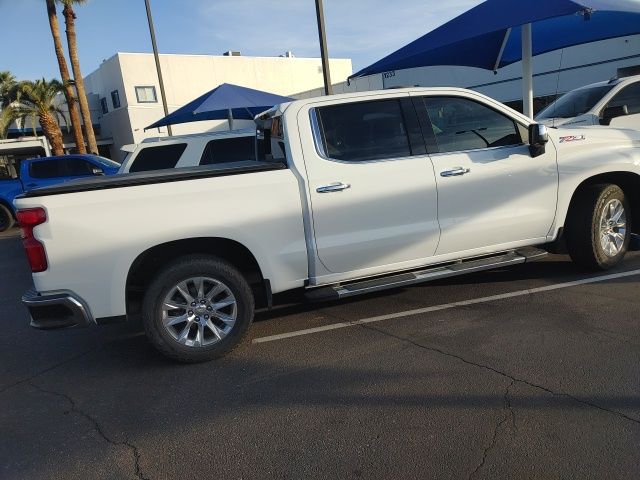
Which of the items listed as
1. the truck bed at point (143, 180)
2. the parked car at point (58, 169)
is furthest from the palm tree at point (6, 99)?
the truck bed at point (143, 180)

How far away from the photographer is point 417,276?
14.7ft

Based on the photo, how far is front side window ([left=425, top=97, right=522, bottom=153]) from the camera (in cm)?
462

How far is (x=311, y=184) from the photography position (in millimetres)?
4102

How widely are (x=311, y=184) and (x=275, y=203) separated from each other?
0.33 metres

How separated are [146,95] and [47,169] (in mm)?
22027

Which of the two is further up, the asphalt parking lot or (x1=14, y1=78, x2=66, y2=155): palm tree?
(x1=14, y1=78, x2=66, y2=155): palm tree

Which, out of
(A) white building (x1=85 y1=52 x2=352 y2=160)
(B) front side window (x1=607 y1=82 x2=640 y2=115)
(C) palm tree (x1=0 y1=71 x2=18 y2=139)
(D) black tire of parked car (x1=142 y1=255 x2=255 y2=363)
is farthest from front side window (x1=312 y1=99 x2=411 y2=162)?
(C) palm tree (x1=0 y1=71 x2=18 y2=139)

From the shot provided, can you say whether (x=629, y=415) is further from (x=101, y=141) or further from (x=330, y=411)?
(x=101, y=141)

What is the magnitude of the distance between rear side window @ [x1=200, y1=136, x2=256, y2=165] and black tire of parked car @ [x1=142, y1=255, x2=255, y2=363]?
4363mm

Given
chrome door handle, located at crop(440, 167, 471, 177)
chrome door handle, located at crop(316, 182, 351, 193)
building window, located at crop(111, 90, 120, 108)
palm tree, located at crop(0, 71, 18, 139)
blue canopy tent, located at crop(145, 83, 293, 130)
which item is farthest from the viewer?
building window, located at crop(111, 90, 120, 108)

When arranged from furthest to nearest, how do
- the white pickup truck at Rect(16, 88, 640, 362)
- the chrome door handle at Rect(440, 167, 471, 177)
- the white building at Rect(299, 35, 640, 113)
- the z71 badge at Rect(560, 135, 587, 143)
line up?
1. the white building at Rect(299, 35, 640, 113)
2. the z71 badge at Rect(560, 135, 587, 143)
3. the chrome door handle at Rect(440, 167, 471, 177)
4. the white pickup truck at Rect(16, 88, 640, 362)

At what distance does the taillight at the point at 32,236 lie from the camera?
11.6 ft

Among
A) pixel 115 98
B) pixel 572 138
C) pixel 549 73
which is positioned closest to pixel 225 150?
pixel 572 138

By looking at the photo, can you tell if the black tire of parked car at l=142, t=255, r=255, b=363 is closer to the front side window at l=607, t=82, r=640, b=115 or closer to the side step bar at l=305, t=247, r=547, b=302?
the side step bar at l=305, t=247, r=547, b=302
